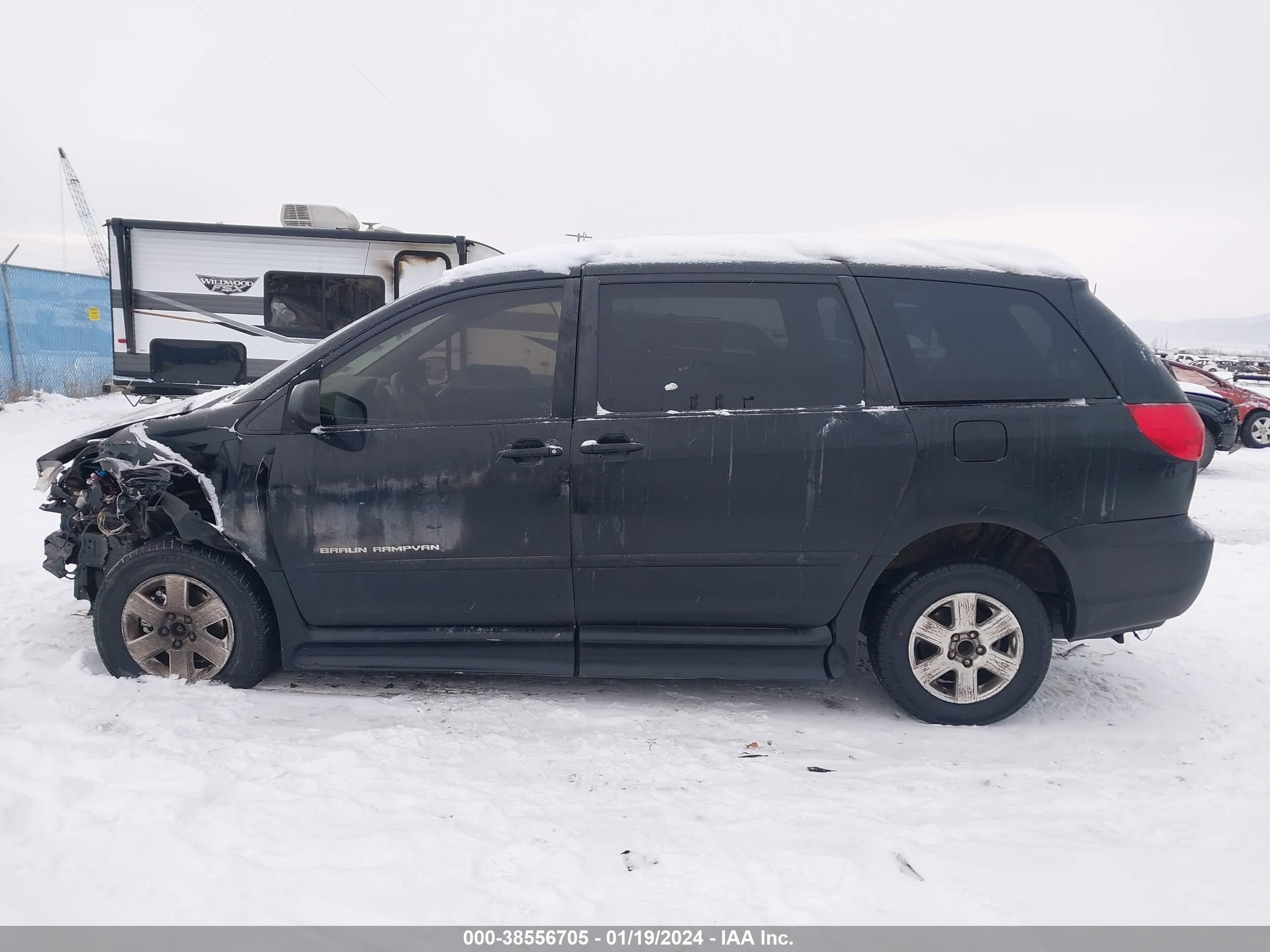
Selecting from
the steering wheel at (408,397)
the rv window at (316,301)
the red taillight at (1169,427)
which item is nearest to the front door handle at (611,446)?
the steering wheel at (408,397)

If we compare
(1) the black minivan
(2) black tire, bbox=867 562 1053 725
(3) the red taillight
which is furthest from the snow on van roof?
(2) black tire, bbox=867 562 1053 725

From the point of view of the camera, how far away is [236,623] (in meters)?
3.79

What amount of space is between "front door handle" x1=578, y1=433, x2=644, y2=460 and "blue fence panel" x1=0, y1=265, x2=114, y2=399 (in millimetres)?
12669

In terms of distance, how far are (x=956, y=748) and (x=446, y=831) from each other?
206 cm

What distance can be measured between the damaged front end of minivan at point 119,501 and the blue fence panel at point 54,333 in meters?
10.9

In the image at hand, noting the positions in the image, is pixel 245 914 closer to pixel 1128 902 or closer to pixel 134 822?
pixel 134 822

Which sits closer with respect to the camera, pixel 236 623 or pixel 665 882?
pixel 665 882

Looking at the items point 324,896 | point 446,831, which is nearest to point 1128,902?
point 446,831

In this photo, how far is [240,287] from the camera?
11.8m

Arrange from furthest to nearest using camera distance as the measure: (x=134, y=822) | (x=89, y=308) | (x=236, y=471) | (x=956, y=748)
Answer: (x=89, y=308) < (x=236, y=471) < (x=956, y=748) < (x=134, y=822)
